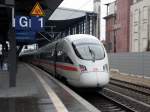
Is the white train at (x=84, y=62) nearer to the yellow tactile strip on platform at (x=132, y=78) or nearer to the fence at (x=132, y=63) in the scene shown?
the yellow tactile strip on platform at (x=132, y=78)

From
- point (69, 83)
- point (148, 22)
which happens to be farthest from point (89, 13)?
point (69, 83)

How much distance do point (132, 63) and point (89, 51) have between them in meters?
17.9

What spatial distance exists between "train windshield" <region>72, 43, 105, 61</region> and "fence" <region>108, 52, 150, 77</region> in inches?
541

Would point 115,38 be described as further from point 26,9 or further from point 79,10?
point 26,9

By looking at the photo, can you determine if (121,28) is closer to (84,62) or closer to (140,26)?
(140,26)

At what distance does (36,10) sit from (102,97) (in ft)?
16.6

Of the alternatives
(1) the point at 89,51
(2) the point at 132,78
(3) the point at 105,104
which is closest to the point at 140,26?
(2) the point at 132,78

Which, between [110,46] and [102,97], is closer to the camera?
[102,97]

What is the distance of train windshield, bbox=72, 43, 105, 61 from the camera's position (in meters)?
18.5

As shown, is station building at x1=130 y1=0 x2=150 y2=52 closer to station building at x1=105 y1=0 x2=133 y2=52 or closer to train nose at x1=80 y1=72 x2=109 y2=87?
station building at x1=105 y1=0 x2=133 y2=52

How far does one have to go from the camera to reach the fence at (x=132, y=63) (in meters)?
33.2

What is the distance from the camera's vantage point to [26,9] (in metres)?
28.4

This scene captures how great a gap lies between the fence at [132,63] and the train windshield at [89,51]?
1374 cm

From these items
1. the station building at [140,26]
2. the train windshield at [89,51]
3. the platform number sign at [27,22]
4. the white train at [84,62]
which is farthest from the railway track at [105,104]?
the station building at [140,26]
